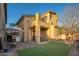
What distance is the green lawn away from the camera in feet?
37.8

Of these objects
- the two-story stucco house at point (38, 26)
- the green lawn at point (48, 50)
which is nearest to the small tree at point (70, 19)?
the two-story stucco house at point (38, 26)

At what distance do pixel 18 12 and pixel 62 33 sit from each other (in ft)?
2.08

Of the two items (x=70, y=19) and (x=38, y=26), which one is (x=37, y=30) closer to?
(x=38, y=26)

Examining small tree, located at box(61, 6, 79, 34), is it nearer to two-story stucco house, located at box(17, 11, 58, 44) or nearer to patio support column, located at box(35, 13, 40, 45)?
two-story stucco house, located at box(17, 11, 58, 44)

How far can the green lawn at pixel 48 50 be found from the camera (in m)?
11.5

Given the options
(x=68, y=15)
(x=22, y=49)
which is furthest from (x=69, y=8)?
(x=22, y=49)

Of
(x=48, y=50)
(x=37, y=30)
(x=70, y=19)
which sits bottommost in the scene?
(x=48, y=50)

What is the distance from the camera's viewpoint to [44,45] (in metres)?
11.5

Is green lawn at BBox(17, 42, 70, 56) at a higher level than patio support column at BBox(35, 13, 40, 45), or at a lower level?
lower

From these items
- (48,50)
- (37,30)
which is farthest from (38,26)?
(48,50)

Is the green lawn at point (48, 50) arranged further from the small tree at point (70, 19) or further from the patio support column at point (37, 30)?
the small tree at point (70, 19)

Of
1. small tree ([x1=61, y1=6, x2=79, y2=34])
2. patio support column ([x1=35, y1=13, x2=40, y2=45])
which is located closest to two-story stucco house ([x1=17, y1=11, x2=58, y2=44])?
patio support column ([x1=35, y1=13, x2=40, y2=45])

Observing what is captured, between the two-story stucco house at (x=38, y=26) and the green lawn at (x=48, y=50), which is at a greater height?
the two-story stucco house at (x=38, y=26)

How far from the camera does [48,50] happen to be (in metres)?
11.5
